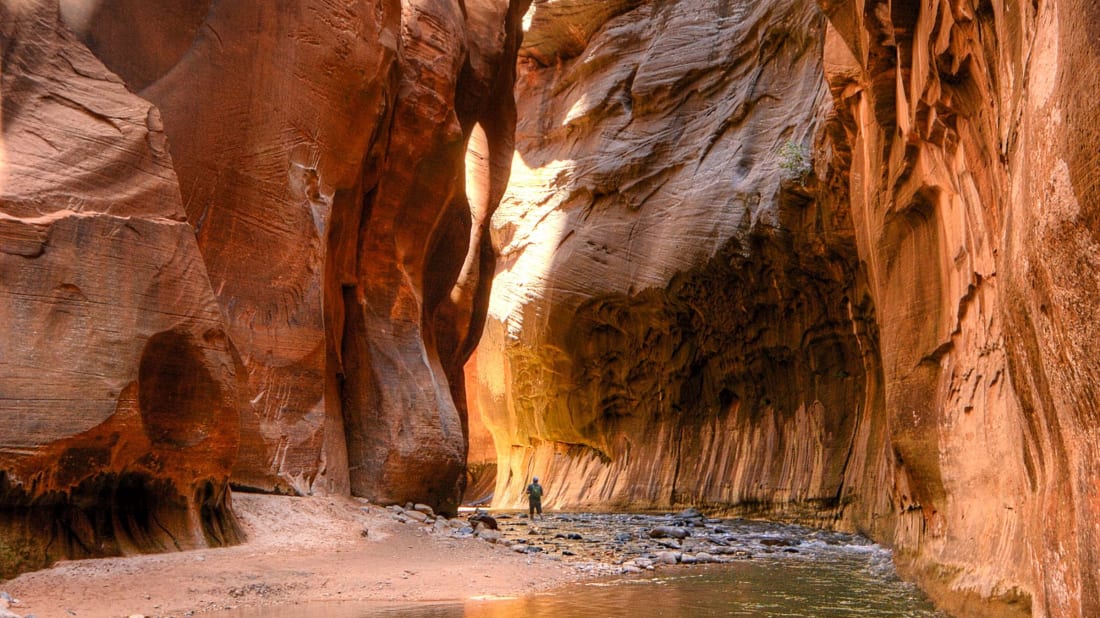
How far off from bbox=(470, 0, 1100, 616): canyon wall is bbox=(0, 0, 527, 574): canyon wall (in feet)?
19.5

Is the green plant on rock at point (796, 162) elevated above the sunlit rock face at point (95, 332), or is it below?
above

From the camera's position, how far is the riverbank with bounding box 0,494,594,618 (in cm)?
643

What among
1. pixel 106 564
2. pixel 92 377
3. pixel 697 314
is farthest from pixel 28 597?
pixel 697 314

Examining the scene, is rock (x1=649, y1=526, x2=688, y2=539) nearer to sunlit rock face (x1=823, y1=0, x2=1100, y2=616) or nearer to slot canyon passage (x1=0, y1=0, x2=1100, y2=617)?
slot canyon passage (x1=0, y1=0, x2=1100, y2=617)

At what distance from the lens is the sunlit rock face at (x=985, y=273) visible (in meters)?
3.11

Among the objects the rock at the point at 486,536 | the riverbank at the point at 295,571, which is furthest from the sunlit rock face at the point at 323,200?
the rock at the point at 486,536

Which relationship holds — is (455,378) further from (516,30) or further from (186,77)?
(186,77)

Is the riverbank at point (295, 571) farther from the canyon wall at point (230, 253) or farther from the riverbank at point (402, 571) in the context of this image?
the canyon wall at point (230, 253)

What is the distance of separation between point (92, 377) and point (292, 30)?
576 centimetres

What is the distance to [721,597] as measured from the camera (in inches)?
292

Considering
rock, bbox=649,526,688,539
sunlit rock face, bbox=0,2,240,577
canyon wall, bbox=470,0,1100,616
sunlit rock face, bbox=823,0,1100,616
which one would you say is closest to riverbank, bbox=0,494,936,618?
rock, bbox=649,526,688,539

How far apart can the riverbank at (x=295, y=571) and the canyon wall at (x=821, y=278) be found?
12.2 ft

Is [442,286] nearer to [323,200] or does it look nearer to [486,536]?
[323,200]

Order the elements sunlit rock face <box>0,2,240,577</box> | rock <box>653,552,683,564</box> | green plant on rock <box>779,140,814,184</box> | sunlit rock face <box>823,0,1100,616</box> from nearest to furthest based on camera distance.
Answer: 1. sunlit rock face <box>823,0,1100,616</box>
2. sunlit rock face <box>0,2,240,577</box>
3. rock <box>653,552,683,564</box>
4. green plant on rock <box>779,140,814,184</box>
